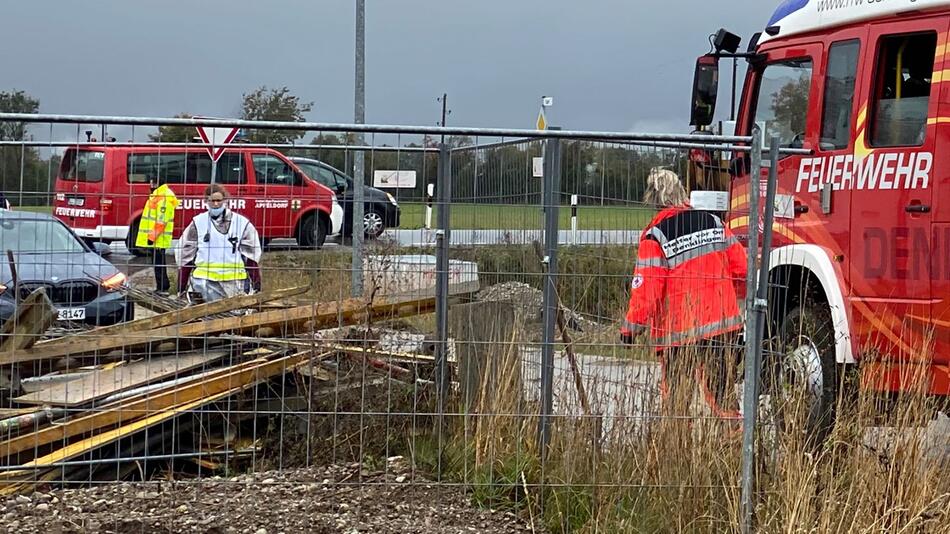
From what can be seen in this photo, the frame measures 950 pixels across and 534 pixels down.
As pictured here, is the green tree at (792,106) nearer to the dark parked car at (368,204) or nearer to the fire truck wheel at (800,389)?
the fire truck wheel at (800,389)

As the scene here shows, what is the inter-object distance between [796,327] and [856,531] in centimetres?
216

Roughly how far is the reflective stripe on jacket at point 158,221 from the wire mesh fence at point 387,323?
0.06 feet

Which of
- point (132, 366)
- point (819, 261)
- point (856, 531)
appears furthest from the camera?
point (819, 261)

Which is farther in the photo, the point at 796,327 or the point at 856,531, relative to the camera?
the point at 796,327

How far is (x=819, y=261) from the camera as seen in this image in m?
7.32

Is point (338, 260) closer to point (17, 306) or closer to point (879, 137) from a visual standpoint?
point (17, 306)

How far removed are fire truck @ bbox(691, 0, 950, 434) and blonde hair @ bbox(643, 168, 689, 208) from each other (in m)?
0.82

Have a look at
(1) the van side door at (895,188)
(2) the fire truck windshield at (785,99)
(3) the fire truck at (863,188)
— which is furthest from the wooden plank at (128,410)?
(2) the fire truck windshield at (785,99)

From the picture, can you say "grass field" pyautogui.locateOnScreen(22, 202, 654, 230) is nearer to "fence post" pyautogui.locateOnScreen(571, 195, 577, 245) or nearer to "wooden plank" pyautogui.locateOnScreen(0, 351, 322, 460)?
"fence post" pyautogui.locateOnScreen(571, 195, 577, 245)

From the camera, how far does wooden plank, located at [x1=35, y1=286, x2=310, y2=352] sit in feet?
17.0

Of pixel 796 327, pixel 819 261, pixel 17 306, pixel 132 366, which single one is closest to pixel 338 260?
pixel 132 366

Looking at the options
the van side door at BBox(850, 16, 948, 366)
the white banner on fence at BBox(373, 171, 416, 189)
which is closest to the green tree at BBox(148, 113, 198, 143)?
the white banner on fence at BBox(373, 171, 416, 189)

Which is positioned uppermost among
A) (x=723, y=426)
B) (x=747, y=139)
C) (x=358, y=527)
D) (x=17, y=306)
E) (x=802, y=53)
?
(x=802, y=53)

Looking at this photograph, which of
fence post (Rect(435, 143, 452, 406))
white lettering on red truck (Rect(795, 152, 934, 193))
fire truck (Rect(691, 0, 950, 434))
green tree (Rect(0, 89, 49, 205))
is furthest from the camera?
white lettering on red truck (Rect(795, 152, 934, 193))
